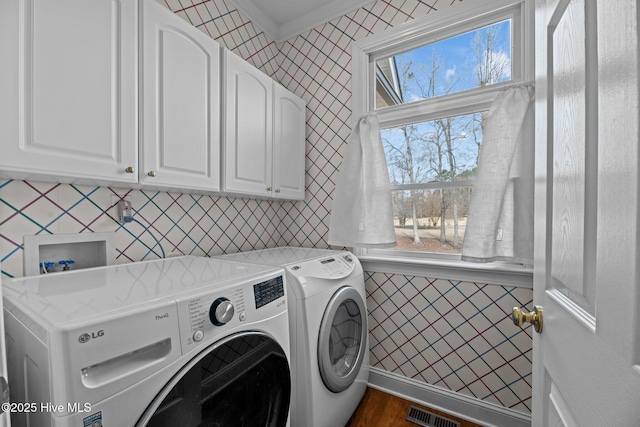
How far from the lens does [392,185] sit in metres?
2.06

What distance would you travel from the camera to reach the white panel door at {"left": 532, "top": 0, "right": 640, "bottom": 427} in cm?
37

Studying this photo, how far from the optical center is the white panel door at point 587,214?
0.37 meters

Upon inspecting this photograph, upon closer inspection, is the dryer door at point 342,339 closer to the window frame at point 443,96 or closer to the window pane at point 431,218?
the window frame at point 443,96

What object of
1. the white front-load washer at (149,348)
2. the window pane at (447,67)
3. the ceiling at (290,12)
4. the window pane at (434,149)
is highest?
the ceiling at (290,12)

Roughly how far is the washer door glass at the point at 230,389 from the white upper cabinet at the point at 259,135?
90 centimetres

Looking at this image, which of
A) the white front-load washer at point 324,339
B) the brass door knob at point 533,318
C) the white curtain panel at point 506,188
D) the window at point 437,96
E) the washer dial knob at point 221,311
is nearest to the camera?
the brass door knob at point 533,318

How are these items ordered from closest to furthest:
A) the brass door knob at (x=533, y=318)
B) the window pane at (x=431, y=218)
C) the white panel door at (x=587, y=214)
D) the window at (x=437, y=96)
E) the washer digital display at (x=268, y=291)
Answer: the white panel door at (x=587, y=214)
the brass door knob at (x=533, y=318)
the washer digital display at (x=268, y=291)
the window at (x=437, y=96)
the window pane at (x=431, y=218)

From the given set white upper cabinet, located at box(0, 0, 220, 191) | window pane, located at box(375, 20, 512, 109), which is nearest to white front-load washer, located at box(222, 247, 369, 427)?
white upper cabinet, located at box(0, 0, 220, 191)

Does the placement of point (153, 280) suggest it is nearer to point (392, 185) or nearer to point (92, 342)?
point (92, 342)

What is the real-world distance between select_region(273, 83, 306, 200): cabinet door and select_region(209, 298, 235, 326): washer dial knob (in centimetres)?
111

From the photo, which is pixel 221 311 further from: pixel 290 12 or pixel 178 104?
pixel 290 12

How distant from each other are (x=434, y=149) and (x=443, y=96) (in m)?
0.33

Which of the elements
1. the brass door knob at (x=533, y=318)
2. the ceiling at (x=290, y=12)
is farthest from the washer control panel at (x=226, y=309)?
the ceiling at (x=290, y=12)

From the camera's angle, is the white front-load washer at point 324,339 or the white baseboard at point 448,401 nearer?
the white front-load washer at point 324,339
